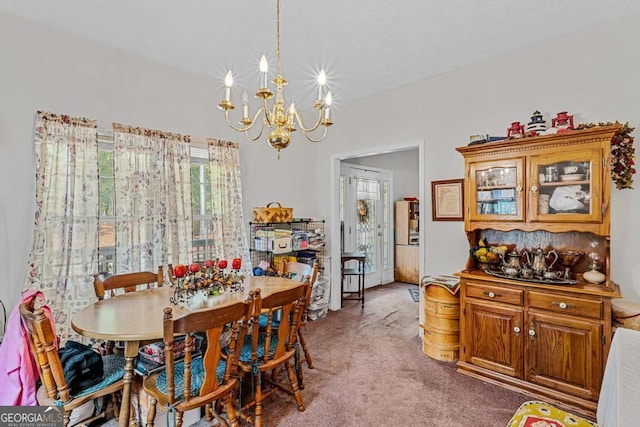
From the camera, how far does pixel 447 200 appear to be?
3436 millimetres

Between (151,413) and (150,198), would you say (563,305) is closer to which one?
(151,413)

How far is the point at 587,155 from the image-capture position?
93.1 inches

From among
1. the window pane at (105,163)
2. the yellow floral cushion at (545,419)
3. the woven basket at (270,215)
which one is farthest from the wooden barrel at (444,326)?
the window pane at (105,163)

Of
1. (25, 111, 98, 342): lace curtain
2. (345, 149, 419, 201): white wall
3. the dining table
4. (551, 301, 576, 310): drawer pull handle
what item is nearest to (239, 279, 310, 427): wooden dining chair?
the dining table

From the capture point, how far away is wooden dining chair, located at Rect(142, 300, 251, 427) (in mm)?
1538

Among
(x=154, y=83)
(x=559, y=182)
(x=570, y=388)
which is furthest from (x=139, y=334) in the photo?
(x=559, y=182)

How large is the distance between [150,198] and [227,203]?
82 centimetres

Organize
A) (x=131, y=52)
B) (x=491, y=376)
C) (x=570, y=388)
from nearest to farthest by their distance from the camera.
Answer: (x=570, y=388) → (x=491, y=376) → (x=131, y=52)

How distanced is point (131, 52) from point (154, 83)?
1.02 ft

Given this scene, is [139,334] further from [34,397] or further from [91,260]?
[91,260]

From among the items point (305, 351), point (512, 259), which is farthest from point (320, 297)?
point (512, 259)

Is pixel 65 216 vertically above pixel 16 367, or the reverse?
pixel 65 216

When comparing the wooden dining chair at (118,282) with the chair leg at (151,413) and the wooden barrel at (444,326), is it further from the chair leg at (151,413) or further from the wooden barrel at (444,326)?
the wooden barrel at (444,326)

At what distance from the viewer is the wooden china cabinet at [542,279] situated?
2.27m
